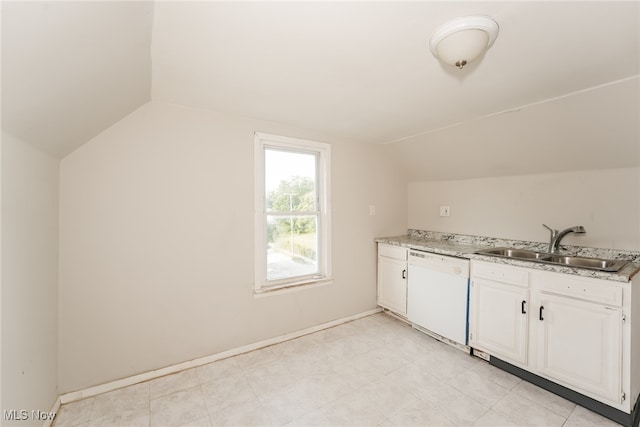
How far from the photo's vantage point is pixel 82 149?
1.86m

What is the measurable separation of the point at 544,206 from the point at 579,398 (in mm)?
1530

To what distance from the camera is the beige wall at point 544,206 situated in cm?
211

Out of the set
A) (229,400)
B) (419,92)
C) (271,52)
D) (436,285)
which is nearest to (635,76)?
(419,92)

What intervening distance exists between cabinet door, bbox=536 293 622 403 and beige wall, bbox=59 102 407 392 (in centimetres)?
201

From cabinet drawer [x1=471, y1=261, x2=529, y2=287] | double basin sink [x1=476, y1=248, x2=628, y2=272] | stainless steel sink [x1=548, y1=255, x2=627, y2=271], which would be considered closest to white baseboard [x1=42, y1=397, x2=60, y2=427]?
cabinet drawer [x1=471, y1=261, x2=529, y2=287]

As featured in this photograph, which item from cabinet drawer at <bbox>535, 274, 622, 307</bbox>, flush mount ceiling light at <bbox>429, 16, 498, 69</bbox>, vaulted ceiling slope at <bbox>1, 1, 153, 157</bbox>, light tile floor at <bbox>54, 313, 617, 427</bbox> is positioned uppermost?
flush mount ceiling light at <bbox>429, 16, 498, 69</bbox>

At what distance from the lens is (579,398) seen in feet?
5.98

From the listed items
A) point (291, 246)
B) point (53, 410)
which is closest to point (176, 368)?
point (53, 410)

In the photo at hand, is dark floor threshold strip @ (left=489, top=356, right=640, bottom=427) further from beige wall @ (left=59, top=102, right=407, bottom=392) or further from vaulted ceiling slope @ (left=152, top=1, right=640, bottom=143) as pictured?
vaulted ceiling slope @ (left=152, top=1, right=640, bottom=143)

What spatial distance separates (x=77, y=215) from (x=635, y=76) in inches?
147

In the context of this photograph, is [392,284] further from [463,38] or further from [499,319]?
[463,38]

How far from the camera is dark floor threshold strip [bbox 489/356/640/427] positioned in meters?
1.66

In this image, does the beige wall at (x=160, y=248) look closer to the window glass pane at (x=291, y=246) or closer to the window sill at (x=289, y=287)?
the window sill at (x=289, y=287)

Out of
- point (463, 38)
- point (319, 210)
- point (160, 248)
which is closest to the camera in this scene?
Answer: point (463, 38)
